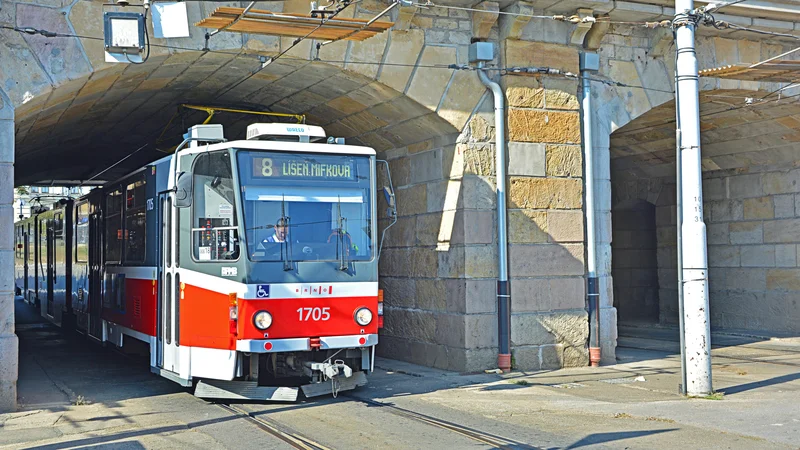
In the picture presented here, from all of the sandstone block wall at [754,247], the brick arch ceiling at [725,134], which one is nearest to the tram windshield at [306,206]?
the brick arch ceiling at [725,134]

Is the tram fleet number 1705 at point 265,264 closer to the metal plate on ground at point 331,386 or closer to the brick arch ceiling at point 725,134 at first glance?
the metal plate on ground at point 331,386

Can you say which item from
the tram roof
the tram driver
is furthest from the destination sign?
the tram driver

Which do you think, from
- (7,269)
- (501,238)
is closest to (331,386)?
(501,238)

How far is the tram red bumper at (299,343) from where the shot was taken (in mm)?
9859

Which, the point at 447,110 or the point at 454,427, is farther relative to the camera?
the point at 447,110

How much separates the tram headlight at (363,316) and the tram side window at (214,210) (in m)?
1.62

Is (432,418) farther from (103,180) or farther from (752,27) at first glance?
(103,180)

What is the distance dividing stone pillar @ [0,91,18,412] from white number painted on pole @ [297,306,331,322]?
325 cm

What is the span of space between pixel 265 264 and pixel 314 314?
822 millimetres

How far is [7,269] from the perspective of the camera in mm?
10266

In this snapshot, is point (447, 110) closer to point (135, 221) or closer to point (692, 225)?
point (692, 225)

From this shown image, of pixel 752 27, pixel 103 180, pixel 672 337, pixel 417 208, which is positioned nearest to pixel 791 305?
pixel 672 337

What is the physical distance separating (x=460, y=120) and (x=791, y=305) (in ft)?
29.4

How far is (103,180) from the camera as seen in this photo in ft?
88.6
